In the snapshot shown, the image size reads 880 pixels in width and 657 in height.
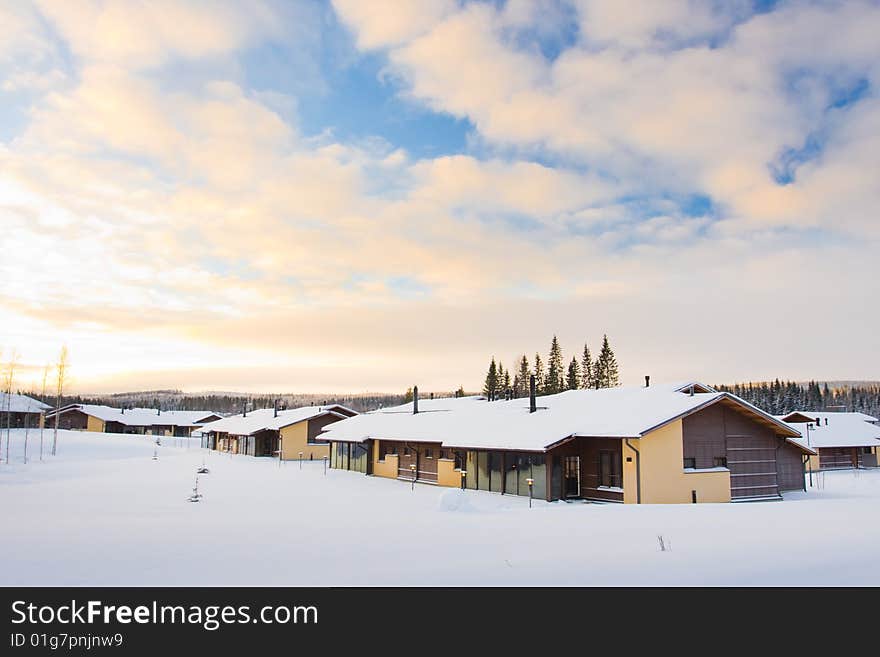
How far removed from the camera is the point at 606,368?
9781cm

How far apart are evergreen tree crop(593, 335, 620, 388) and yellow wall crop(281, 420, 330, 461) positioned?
5267cm

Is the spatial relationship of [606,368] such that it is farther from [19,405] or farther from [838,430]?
[19,405]

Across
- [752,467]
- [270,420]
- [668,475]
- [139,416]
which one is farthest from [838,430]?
[139,416]

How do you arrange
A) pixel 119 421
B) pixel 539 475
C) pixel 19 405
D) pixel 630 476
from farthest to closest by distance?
pixel 119 421 → pixel 19 405 → pixel 539 475 → pixel 630 476

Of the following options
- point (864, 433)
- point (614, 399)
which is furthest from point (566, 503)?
point (864, 433)

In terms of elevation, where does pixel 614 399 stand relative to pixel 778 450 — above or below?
above

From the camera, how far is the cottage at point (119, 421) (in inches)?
3964

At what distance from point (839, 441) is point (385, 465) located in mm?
39771

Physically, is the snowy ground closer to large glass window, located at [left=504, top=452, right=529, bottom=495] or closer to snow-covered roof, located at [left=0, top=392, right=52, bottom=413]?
large glass window, located at [left=504, top=452, right=529, bottom=495]

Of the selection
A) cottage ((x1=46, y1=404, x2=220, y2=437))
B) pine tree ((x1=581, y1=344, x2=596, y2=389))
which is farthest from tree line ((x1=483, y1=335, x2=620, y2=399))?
cottage ((x1=46, y1=404, x2=220, y2=437))

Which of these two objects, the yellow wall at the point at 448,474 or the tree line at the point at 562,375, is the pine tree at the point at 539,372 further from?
the yellow wall at the point at 448,474

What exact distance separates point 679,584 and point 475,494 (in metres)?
18.5

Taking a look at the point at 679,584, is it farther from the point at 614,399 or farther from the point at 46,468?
the point at 46,468

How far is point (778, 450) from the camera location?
98.1 ft
